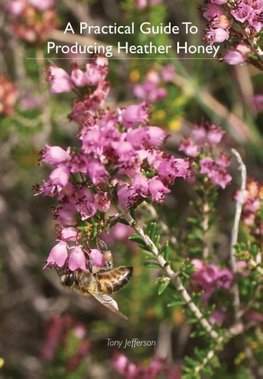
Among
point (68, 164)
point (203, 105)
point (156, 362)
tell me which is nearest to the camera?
point (68, 164)

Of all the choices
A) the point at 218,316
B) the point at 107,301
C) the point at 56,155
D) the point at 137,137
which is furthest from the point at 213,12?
the point at 218,316

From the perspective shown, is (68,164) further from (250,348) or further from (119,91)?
(119,91)

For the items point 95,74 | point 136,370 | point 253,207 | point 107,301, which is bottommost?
point 136,370

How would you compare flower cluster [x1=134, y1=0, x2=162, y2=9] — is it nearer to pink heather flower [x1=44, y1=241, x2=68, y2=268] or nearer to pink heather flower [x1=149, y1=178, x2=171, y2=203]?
pink heather flower [x1=149, y1=178, x2=171, y2=203]

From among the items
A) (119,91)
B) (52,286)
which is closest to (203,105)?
(119,91)

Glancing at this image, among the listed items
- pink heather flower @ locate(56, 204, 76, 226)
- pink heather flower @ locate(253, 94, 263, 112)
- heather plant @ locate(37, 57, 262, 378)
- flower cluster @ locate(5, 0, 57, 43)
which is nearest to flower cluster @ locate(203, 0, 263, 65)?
heather plant @ locate(37, 57, 262, 378)

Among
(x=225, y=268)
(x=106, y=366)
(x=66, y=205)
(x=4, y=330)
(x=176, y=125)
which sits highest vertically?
(x=176, y=125)

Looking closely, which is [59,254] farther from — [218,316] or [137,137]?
[218,316]
